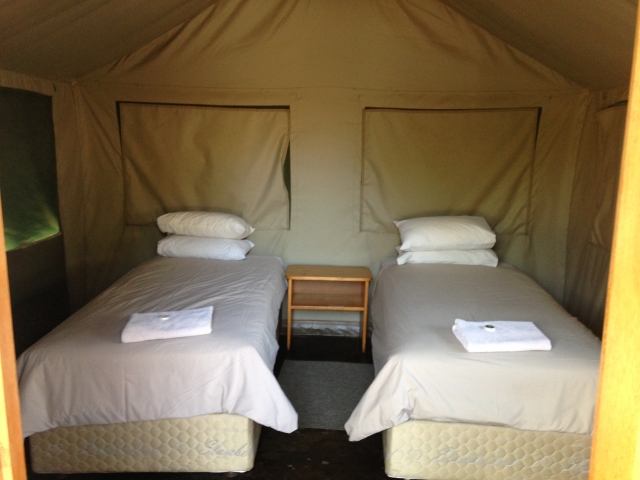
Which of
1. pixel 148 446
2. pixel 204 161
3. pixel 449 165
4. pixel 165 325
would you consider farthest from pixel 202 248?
pixel 449 165

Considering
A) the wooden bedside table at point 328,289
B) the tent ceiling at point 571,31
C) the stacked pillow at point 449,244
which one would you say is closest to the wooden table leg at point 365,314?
the wooden bedside table at point 328,289

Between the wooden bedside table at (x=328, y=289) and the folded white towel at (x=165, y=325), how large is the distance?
3.96 feet

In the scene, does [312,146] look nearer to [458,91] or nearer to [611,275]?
[458,91]

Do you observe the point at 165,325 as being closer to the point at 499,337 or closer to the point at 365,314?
the point at 499,337

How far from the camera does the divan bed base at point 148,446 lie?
6.84ft

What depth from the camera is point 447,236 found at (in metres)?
3.36

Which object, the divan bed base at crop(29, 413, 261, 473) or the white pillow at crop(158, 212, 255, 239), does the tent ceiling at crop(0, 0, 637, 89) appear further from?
the divan bed base at crop(29, 413, 261, 473)

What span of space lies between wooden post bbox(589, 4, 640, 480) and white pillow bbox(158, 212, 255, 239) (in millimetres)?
2955

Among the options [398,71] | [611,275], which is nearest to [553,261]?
[398,71]

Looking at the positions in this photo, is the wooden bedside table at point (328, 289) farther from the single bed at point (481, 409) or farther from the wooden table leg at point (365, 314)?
the single bed at point (481, 409)

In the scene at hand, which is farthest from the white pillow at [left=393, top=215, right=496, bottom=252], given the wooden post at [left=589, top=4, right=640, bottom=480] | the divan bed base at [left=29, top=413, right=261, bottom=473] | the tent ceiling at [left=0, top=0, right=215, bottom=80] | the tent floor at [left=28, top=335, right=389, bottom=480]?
the wooden post at [left=589, top=4, right=640, bottom=480]

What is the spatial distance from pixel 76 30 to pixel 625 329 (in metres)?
2.79

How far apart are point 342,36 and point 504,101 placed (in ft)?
3.98

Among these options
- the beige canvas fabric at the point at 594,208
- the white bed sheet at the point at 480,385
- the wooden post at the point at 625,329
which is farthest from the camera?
the beige canvas fabric at the point at 594,208
